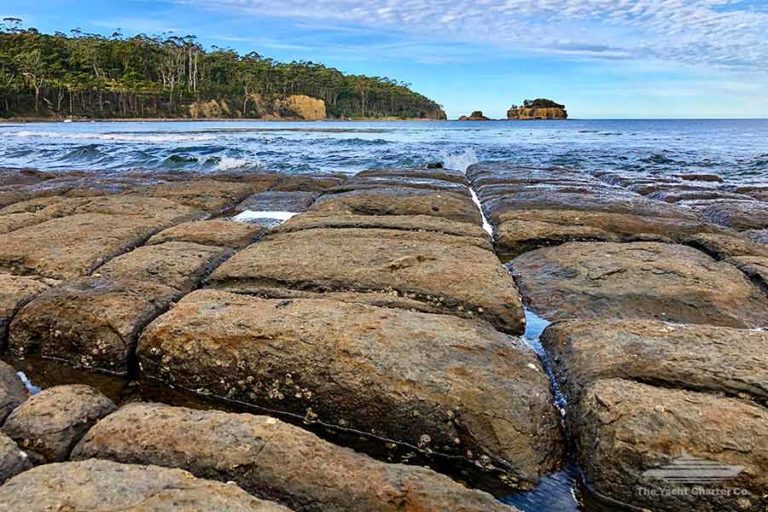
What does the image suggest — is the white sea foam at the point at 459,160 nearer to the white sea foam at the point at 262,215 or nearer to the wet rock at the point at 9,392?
the white sea foam at the point at 262,215

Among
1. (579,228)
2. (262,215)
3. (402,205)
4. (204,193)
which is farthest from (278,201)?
(579,228)

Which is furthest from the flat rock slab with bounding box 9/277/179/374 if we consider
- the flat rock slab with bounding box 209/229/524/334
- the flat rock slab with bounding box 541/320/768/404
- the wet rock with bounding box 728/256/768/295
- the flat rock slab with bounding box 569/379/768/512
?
the wet rock with bounding box 728/256/768/295

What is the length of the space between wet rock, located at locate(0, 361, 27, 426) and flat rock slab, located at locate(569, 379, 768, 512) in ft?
7.18

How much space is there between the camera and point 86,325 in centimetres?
289

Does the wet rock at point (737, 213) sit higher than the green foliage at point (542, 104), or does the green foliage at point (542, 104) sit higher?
the green foliage at point (542, 104)

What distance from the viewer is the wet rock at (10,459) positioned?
1782 millimetres

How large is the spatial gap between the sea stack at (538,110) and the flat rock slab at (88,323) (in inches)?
4875

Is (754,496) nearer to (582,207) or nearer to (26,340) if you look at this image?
(26,340)

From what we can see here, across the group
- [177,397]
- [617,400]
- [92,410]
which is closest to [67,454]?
[92,410]

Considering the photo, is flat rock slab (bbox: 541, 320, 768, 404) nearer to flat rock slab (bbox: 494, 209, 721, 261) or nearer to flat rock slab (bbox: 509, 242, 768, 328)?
flat rock slab (bbox: 509, 242, 768, 328)

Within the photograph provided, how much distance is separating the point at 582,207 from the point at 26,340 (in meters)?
4.57

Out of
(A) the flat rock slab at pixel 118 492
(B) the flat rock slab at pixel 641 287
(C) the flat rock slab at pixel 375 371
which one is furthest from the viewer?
(B) the flat rock slab at pixel 641 287

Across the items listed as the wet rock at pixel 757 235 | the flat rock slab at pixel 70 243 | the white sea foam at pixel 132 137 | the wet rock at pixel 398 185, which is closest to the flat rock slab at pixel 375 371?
the flat rock slab at pixel 70 243

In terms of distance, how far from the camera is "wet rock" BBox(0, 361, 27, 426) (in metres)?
2.21
